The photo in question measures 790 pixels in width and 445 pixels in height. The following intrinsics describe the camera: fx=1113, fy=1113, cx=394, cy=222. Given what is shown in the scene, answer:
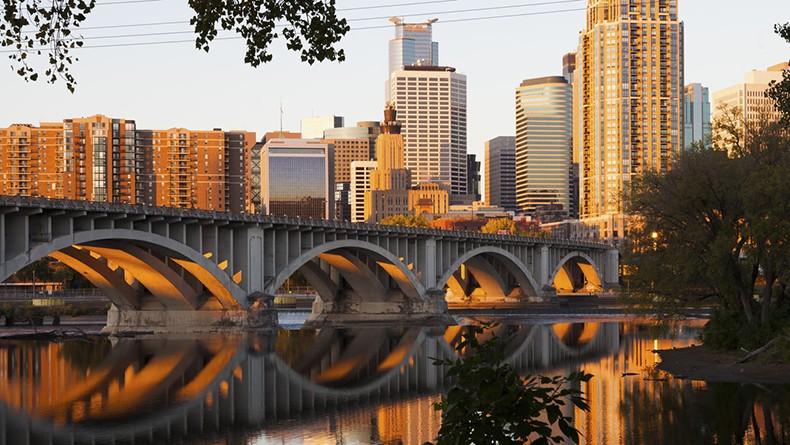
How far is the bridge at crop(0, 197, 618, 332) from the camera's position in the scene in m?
71.9

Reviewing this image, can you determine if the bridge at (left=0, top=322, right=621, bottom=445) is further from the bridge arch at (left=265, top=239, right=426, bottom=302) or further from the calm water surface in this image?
the bridge arch at (left=265, top=239, right=426, bottom=302)

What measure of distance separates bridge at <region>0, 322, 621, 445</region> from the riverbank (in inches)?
254

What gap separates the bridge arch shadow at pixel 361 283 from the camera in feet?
377

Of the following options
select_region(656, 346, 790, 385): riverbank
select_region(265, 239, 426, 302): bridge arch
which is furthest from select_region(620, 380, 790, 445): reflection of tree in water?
select_region(265, 239, 426, 302): bridge arch

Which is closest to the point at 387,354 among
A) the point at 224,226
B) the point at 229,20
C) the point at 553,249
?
the point at 224,226

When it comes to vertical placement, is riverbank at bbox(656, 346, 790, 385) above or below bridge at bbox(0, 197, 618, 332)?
below

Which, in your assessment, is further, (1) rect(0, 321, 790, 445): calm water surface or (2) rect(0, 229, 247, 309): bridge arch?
(2) rect(0, 229, 247, 309): bridge arch

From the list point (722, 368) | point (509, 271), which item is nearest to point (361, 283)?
point (509, 271)

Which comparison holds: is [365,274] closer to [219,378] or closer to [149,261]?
[149,261]

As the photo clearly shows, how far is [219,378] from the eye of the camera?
6166cm

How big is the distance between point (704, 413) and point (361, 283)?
7810 cm

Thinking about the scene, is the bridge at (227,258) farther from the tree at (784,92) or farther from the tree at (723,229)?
the tree at (784,92)

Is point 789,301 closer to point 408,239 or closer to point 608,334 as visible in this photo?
point 608,334

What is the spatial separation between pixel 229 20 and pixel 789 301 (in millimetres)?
49730
